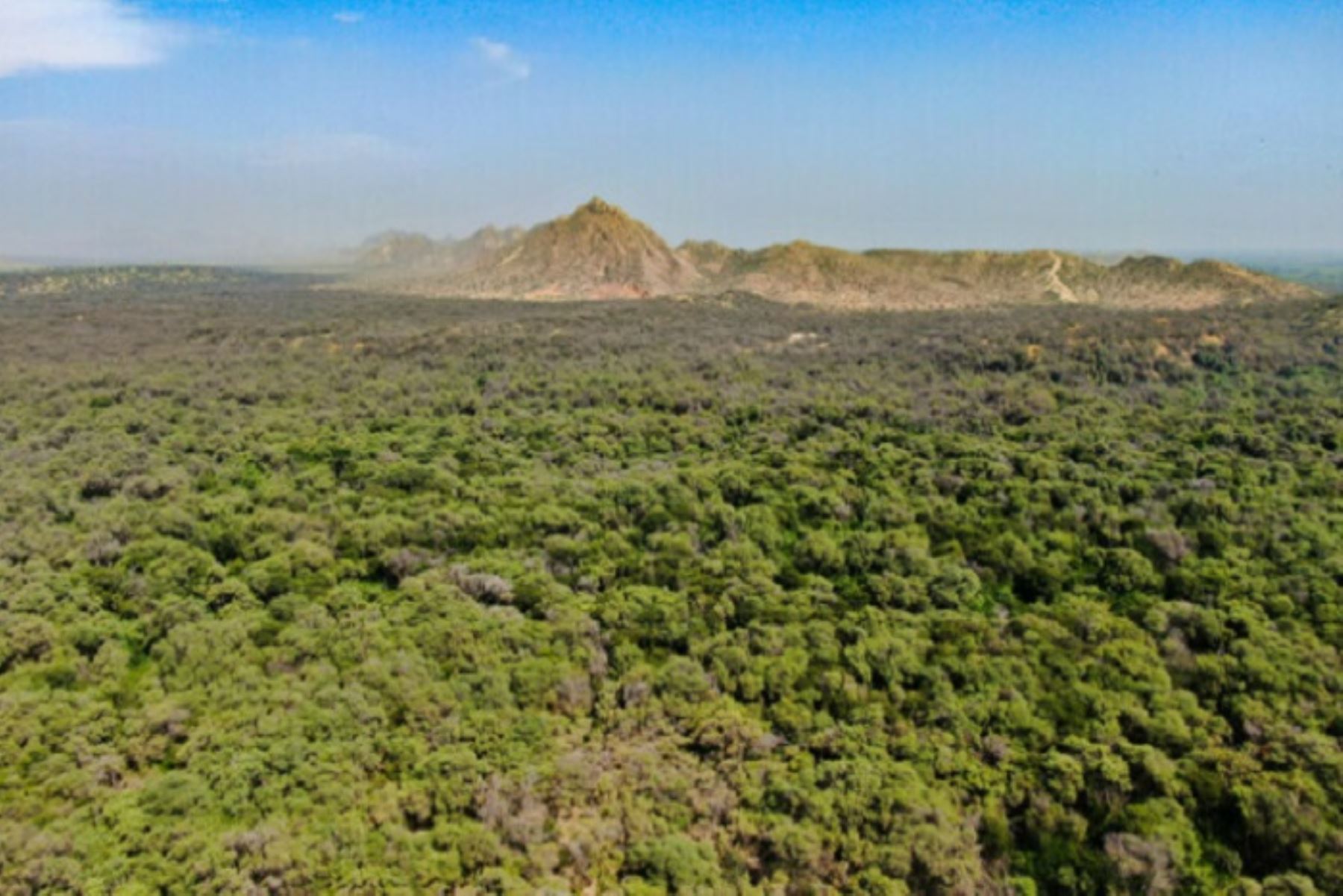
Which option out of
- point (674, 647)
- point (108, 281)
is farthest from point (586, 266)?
point (674, 647)

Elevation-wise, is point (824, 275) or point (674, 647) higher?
point (824, 275)

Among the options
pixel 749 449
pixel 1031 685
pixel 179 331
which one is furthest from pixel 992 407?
pixel 179 331

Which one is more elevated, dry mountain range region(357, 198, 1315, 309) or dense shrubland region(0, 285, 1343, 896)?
dry mountain range region(357, 198, 1315, 309)

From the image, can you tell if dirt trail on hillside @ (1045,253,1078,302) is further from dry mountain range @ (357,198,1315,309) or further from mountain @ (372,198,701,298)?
mountain @ (372,198,701,298)

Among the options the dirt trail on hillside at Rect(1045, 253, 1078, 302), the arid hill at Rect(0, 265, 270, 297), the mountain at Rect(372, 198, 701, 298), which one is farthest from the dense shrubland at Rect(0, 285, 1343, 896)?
the arid hill at Rect(0, 265, 270, 297)

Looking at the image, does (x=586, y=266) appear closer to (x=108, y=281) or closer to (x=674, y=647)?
(x=108, y=281)

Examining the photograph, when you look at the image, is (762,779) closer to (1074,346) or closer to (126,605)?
(126,605)
